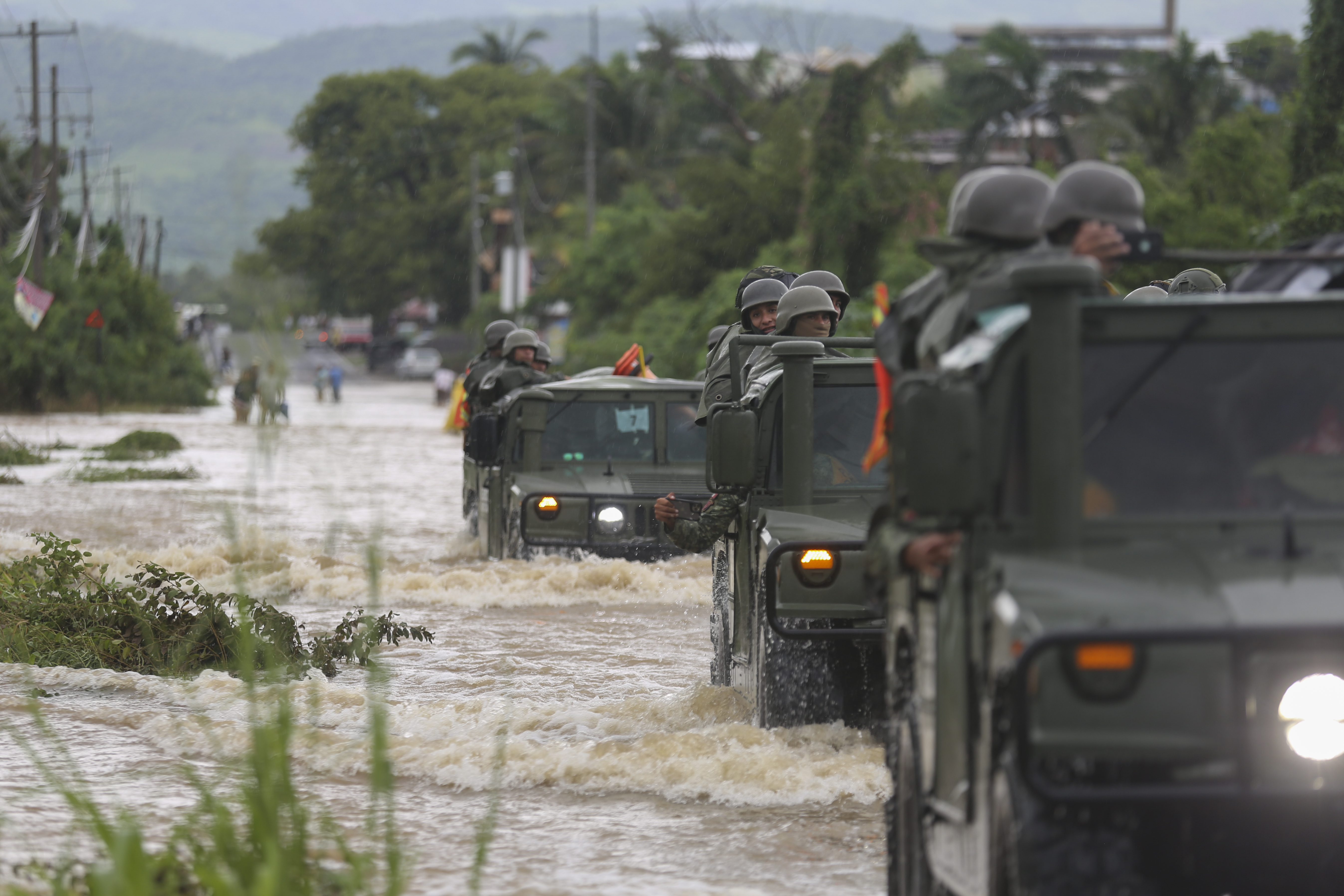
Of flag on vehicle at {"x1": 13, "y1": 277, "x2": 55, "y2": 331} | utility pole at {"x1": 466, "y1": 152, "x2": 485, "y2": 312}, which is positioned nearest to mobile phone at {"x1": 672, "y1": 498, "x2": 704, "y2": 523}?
flag on vehicle at {"x1": 13, "y1": 277, "x2": 55, "y2": 331}

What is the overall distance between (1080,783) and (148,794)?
14.3 ft

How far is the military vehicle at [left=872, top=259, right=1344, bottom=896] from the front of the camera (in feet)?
12.8

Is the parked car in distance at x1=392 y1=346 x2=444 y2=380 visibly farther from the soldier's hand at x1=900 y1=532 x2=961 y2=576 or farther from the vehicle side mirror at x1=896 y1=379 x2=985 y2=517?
the vehicle side mirror at x1=896 y1=379 x2=985 y2=517

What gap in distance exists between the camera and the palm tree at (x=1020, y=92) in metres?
61.4

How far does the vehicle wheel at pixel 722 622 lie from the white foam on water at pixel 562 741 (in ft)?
0.48

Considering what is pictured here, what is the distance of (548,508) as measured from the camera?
531 inches

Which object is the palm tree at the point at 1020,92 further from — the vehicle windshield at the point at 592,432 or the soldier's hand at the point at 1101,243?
the soldier's hand at the point at 1101,243

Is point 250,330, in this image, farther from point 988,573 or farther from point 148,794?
point 148,794

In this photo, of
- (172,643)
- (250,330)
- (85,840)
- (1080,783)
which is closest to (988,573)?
(1080,783)

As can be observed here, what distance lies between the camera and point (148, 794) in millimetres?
7297

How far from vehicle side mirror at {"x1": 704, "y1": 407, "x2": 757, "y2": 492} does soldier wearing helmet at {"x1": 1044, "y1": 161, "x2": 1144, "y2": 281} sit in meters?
2.69

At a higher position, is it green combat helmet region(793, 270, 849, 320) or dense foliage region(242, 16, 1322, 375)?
dense foliage region(242, 16, 1322, 375)

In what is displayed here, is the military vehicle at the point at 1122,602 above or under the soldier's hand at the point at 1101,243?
under

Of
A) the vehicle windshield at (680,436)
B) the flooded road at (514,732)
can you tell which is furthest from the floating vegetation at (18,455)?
the vehicle windshield at (680,436)
